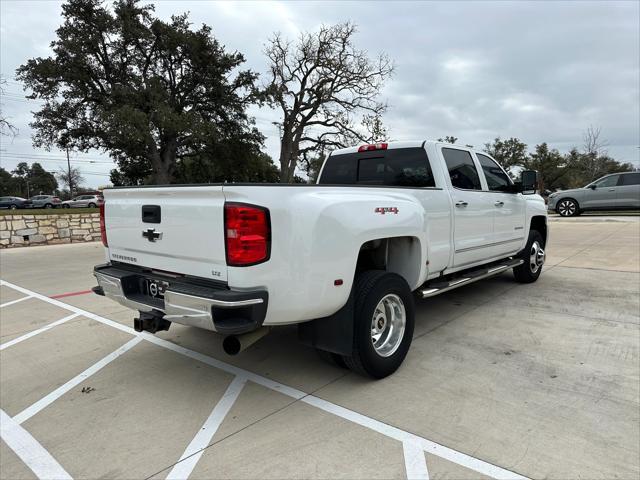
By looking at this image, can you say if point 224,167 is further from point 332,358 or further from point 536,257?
point 332,358

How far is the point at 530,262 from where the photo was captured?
21.2ft

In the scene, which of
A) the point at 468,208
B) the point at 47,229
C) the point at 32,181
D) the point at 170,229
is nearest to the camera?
the point at 170,229

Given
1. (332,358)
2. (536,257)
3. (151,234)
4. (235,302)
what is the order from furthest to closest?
(536,257) < (332,358) < (151,234) < (235,302)

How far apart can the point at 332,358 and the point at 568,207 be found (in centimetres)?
1888

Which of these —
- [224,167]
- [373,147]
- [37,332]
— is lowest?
[37,332]

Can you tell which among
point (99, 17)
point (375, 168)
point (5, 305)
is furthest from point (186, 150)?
point (375, 168)

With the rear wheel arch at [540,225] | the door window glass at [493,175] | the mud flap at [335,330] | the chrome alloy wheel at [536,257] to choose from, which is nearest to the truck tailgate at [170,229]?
the mud flap at [335,330]

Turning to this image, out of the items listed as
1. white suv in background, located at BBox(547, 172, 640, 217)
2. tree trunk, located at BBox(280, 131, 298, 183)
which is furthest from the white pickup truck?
tree trunk, located at BBox(280, 131, 298, 183)

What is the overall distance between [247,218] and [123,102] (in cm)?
2874

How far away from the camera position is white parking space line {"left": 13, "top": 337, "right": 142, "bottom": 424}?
2.93m

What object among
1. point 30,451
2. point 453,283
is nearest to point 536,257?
point 453,283

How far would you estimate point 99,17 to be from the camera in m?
28.0

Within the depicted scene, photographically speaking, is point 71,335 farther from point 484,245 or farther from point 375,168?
point 484,245

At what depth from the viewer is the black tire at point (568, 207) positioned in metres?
18.2
